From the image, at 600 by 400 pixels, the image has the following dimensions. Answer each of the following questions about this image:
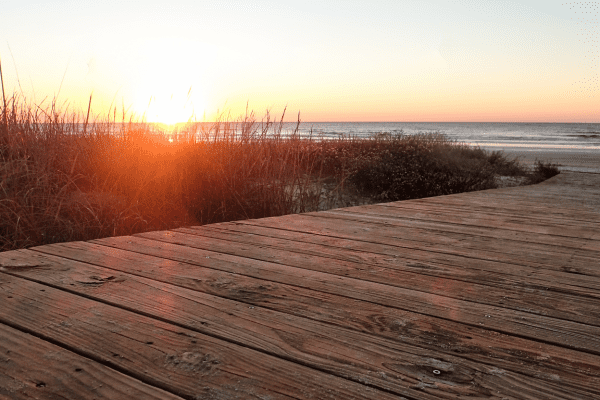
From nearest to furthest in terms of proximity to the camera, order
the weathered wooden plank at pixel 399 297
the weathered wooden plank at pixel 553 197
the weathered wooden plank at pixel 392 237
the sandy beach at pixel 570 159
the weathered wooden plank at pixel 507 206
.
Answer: the weathered wooden plank at pixel 399 297, the weathered wooden plank at pixel 392 237, the weathered wooden plank at pixel 507 206, the weathered wooden plank at pixel 553 197, the sandy beach at pixel 570 159

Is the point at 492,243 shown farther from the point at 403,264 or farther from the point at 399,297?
the point at 399,297

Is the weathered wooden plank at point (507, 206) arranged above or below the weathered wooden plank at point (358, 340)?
above

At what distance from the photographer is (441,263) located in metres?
1.83

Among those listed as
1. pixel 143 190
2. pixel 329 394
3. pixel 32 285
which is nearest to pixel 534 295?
pixel 329 394

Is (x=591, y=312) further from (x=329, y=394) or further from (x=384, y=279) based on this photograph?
(x=329, y=394)

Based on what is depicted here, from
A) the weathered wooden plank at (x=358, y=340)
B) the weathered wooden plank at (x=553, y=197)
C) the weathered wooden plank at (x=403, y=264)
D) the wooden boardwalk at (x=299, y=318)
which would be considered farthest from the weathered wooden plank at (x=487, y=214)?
the weathered wooden plank at (x=358, y=340)

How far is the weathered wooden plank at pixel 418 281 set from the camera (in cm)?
136

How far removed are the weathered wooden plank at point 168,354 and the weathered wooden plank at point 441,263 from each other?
88 cm

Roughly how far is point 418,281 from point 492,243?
830 mm

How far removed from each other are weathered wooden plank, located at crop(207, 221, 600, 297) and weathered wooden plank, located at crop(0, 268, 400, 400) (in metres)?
0.88

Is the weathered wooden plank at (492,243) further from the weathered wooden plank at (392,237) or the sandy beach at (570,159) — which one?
the sandy beach at (570,159)

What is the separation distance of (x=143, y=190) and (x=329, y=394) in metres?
2.92

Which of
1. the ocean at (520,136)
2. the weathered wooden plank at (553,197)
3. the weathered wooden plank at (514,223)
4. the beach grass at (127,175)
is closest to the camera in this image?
the weathered wooden plank at (514,223)

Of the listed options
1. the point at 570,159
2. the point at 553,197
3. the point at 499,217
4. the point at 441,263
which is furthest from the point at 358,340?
the point at 570,159
